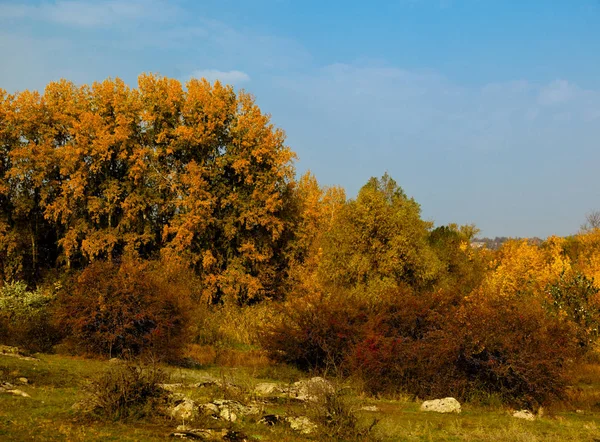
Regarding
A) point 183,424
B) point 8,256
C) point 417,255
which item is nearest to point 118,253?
point 8,256

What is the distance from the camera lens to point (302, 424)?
42.5ft

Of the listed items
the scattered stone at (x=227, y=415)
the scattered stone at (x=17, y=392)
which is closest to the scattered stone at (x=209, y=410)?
the scattered stone at (x=227, y=415)

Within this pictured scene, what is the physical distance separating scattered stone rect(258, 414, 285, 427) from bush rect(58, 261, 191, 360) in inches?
471

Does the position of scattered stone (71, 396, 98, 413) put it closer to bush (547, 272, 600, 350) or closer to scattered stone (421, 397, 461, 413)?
scattered stone (421, 397, 461, 413)

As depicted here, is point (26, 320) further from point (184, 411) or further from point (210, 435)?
point (210, 435)

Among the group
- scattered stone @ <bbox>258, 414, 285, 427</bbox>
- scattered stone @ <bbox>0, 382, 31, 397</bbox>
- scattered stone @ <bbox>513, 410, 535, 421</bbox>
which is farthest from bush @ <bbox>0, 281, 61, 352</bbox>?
scattered stone @ <bbox>513, 410, 535, 421</bbox>

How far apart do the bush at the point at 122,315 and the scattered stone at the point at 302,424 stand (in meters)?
12.5

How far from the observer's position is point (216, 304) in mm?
43219

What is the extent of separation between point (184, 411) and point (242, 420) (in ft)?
4.34

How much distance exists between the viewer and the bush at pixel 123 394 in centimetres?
1316

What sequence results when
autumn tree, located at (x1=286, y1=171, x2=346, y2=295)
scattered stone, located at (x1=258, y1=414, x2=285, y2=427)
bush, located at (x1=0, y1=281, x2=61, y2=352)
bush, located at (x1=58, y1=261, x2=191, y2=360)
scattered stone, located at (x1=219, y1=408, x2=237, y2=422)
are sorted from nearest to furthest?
scattered stone, located at (x1=258, y1=414, x2=285, y2=427) → scattered stone, located at (x1=219, y1=408, x2=237, y2=422) → bush, located at (x1=58, y1=261, x2=191, y2=360) → bush, located at (x1=0, y1=281, x2=61, y2=352) → autumn tree, located at (x1=286, y1=171, x2=346, y2=295)

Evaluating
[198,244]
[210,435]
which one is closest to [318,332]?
[210,435]

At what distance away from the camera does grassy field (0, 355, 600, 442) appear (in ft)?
39.3

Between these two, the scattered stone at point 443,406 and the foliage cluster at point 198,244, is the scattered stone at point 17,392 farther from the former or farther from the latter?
the scattered stone at point 443,406
